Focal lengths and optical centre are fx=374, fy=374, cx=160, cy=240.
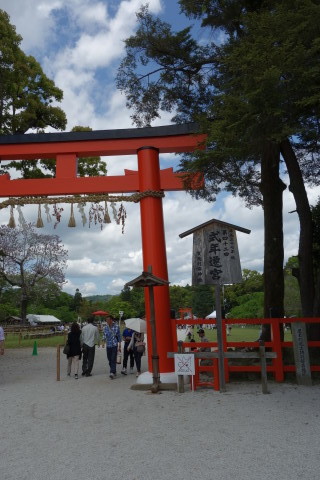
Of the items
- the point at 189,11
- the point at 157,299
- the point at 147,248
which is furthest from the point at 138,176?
the point at 189,11

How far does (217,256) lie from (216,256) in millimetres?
20

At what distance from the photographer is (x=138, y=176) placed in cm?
892

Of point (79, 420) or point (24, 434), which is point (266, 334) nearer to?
point (79, 420)

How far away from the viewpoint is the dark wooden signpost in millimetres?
7528

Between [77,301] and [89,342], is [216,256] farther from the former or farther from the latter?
[77,301]

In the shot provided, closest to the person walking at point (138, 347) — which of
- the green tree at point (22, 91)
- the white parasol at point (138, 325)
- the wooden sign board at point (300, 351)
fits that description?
the white parasol at point (138, 325)

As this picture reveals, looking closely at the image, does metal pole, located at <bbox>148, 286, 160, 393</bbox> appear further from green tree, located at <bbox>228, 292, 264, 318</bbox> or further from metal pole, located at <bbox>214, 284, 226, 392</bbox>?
green tree, located at <bbox>228, 292, 264, 318</bbox>

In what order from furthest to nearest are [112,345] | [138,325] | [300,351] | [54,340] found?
[54,340] → [138,325] → [112,345] → [300,351]

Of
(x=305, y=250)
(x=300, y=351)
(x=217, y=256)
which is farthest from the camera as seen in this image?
(x=305, y=250)

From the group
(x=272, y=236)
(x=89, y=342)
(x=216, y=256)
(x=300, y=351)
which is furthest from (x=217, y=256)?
(x=89, y=342)

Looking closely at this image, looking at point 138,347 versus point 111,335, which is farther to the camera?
point 138,347

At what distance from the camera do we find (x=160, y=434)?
4.68 meters

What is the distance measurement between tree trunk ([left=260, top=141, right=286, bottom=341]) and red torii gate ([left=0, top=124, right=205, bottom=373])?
233 centimetres

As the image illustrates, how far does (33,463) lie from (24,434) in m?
1.17
